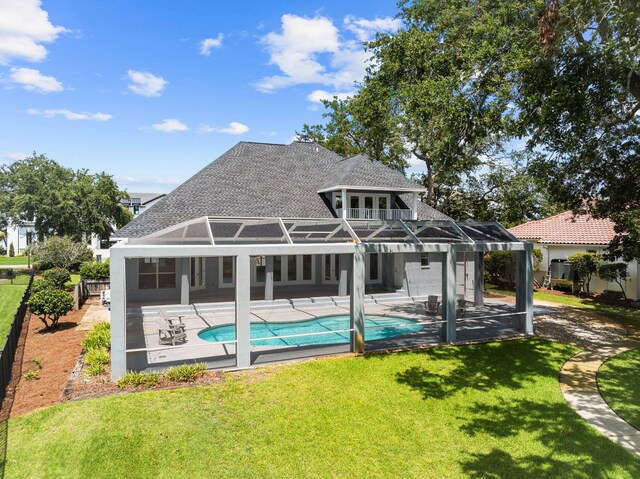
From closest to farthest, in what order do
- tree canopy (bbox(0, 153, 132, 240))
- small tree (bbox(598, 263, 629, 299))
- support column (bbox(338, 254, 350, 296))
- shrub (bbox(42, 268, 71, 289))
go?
support column (bbox(338, 254, 350, 296)) → small tree (bbox(598, 263, 629, 299)) → shrub (bbox(42, 268, 71, 289)) → tree canopy (bbox(0, 153, 132, 240))

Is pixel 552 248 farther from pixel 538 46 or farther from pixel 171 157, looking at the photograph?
pixel 171 157

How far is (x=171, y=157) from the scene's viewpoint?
99.9ft

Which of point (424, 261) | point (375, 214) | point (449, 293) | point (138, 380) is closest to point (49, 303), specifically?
point (138, 380)

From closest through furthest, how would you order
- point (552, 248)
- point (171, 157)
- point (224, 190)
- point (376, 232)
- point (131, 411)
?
point (131, 411)
point (376, 232)
point (224, 190)
point (552, 248)
point (171, 157)

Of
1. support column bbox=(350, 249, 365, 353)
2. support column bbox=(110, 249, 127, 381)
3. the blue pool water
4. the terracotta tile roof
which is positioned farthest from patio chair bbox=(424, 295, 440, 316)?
support column bbox=(110, 249, 127, 381)

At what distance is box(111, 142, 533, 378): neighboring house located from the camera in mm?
11508

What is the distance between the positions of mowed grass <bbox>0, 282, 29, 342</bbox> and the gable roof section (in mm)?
17592

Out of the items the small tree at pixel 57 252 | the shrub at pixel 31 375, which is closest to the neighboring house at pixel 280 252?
the shrub at pixel 31 375

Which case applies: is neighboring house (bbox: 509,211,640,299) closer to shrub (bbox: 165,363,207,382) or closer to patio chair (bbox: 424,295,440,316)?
patio chair (bbox: 424,295,440,316)

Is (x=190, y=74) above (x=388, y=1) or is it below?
below

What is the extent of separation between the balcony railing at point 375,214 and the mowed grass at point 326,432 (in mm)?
15286

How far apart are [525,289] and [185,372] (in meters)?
12.2

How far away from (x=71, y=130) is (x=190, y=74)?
10564 mm

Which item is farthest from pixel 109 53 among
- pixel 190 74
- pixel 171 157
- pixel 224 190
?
pixel 171 157
